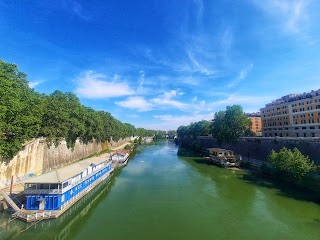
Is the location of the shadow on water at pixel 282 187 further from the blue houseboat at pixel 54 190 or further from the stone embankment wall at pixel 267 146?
the blue houseboat at pixel 54 190

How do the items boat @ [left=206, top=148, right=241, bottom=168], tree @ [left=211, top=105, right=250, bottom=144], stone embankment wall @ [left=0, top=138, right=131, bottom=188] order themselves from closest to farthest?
stone embankment wall @ [left=0, top=138, right=131, bottom=188]
boat @ [left=206, top=148, right=241, bottom=168]
tree @ [left=211, top=105, right=250, bottom=144]

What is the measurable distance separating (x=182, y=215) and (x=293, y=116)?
210 feet

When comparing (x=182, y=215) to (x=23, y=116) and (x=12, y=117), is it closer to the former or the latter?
(x=12, y=117)

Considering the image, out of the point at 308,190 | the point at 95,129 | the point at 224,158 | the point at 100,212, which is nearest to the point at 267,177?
the point at 308,190

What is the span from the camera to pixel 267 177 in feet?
134

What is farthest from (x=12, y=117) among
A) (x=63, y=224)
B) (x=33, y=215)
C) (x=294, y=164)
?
(x=294, y=164)

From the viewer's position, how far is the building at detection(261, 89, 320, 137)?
2552 inches

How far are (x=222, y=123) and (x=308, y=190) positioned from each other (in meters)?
43.4

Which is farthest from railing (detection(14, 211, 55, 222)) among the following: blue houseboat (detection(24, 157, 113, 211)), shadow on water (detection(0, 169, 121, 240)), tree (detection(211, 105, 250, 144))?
tree (detection(211, 105, 250, 144))

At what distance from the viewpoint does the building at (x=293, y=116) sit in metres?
64.8

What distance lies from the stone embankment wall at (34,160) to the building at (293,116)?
213 feet

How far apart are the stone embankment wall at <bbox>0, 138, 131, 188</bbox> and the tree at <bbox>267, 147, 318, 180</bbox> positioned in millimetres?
37015

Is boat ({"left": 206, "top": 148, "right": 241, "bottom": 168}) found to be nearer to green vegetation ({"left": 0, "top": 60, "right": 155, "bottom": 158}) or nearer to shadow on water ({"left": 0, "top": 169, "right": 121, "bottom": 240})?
shadow on water ({"left": 0, "top": 169, "right": 121, "bottom": 240})

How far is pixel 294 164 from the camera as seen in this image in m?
32.5
